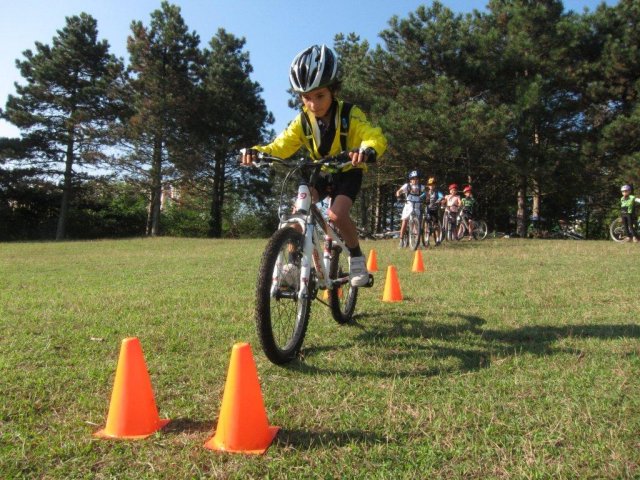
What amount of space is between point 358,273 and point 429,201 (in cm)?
1030

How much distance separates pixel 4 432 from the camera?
2.28 metres

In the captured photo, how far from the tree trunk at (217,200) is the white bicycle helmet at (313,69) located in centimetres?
3085

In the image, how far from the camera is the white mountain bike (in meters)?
2.99

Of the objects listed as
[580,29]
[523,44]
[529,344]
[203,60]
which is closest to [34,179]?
[203,60]

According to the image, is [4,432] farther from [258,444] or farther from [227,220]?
[227,220]

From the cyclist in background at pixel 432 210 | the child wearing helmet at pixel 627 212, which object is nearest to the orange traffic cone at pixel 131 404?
the cyclist in background at pixel 432 210

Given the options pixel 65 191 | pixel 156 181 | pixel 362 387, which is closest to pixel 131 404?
pixel 362 387

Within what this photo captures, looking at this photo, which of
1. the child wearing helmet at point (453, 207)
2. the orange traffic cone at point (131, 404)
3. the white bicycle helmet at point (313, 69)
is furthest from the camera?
the child wearing helmet at point (453, 207)

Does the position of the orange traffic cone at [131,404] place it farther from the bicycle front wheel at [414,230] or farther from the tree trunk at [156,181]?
the tree trunk at [156,181]

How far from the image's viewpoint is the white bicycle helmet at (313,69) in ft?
11.7

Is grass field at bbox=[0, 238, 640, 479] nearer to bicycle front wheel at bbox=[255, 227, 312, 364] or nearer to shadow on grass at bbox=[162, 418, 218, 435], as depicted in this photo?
shadow on grass at bbox=[162, 418, 218, 435]

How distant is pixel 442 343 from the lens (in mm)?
3686

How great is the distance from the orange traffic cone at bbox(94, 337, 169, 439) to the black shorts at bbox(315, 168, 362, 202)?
2.08 m

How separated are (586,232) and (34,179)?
33426 millimetres
